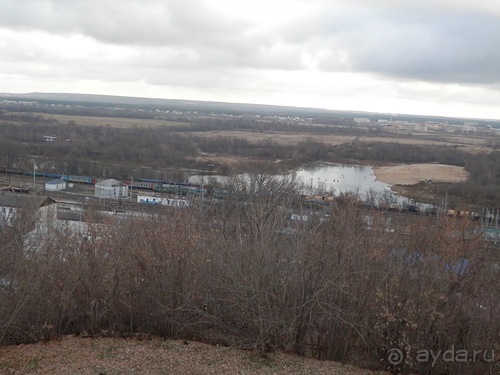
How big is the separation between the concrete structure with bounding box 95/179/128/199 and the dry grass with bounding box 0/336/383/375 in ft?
52.7

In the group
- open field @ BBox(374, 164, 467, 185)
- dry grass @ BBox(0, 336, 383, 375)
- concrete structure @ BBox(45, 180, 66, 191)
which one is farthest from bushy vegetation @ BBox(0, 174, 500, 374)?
open field @ BBox(374, 164, 467, 185)

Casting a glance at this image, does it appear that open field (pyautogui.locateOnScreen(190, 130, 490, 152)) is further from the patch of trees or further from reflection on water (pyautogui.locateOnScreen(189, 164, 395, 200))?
reflection on water (pyautogui.locateOnScreen(189, 164, 395, 200))

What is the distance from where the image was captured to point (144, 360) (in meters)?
5.23

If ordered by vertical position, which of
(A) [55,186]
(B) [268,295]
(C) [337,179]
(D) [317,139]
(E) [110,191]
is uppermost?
(B) [268,295]

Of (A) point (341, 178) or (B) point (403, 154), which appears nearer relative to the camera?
(A) point (341, 178)

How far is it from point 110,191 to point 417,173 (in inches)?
773

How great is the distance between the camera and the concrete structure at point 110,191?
21.4m

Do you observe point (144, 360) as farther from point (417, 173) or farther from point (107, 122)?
point (107, 122)

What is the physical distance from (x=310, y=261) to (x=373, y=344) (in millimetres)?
1041

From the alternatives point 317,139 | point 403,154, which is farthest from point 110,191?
point 317,139

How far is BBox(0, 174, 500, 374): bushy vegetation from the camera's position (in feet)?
17.8

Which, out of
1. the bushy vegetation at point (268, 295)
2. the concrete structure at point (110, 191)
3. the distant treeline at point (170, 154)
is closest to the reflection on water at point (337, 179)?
the distant treeline at point (170, 154)

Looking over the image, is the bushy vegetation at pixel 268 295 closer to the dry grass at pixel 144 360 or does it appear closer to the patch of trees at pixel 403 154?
the dry grass at pixel 144 360

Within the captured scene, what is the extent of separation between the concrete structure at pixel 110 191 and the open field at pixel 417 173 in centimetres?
1485
